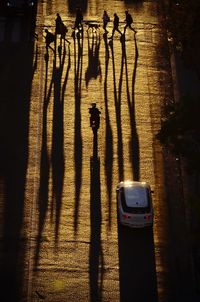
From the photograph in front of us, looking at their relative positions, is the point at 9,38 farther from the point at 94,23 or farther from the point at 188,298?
the point at 188,298

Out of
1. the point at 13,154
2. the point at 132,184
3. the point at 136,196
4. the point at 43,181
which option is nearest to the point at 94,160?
the point at 43,181

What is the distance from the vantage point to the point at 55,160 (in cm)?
2670

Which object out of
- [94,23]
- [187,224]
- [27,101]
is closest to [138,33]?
[94,23]

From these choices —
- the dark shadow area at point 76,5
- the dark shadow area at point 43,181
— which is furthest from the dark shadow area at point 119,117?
the dark shadow area at point 76,5

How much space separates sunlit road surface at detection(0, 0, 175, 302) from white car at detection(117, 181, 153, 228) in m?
0.75

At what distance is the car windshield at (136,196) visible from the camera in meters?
22.9

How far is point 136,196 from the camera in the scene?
23266 millimetres

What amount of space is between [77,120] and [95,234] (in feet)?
25.8

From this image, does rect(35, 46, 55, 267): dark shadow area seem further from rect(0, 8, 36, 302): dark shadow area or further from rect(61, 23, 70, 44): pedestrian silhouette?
rect(61, 23, 70, 44): pedestrian silhouette

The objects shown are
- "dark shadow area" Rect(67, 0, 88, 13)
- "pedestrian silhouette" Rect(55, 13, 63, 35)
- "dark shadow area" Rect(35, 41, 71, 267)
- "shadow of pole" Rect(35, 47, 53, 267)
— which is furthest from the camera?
"dark shadow area" Rect(67, 0, 88, 13)

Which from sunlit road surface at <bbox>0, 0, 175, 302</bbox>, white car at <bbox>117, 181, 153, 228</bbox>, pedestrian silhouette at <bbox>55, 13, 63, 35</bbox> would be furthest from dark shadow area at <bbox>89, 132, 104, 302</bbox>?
pedestrian silhouette at <bbox>55, 13, 63, 35</bbox>

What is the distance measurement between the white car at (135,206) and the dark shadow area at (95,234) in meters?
1.24

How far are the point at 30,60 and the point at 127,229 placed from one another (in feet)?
46.2

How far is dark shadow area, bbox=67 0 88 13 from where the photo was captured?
37.4 metres
